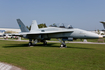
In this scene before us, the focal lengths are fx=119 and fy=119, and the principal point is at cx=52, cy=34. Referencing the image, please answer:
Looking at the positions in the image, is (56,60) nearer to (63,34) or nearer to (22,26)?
(63,34)

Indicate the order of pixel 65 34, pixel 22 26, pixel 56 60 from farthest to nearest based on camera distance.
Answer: pixel 22 26 < pixel 65 34 < pixel 56 60

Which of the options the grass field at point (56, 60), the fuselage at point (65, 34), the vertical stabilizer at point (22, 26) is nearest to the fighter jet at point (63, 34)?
the fuselage at point (65, 34)

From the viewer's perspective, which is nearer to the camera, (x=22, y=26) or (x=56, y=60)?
(x=56, y=60)

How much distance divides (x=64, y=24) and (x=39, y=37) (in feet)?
12.8

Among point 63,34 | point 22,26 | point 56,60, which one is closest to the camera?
point 56,60

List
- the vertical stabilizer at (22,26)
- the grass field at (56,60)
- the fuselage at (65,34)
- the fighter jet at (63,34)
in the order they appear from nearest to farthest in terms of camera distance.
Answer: the grass field at (56,60) → the fuselage at (65,34) → the fighter jet at (63,34) → the vertical stabilizer at (22,26)

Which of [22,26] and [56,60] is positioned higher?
[22,26]

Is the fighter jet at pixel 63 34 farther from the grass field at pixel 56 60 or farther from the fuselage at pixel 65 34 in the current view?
the grass field at pixel 56 60

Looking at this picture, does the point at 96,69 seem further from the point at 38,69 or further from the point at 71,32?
the point at 71,32

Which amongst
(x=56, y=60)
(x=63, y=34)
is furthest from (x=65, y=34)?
(x=56, y=60)

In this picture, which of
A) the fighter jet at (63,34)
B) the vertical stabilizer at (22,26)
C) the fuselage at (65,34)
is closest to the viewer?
the fuselage at (65,34)

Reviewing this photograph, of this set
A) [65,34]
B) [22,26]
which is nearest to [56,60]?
[65,34]

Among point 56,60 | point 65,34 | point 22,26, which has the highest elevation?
point 22,26

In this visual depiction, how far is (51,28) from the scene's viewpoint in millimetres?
15766
